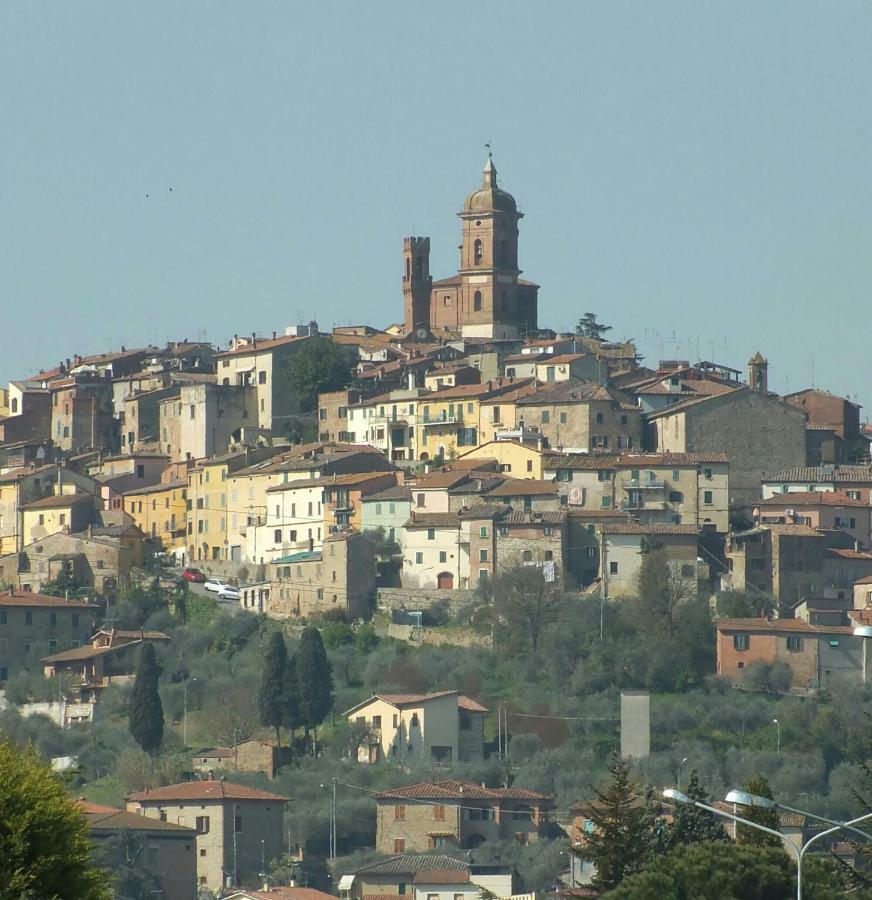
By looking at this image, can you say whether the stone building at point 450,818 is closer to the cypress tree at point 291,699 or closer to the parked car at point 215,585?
the cypress tree at point 291,699

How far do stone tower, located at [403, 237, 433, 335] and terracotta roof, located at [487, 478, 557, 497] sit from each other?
29.3 metres

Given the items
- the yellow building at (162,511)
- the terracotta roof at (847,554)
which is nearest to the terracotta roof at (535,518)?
the terracotta roof at (847,554)

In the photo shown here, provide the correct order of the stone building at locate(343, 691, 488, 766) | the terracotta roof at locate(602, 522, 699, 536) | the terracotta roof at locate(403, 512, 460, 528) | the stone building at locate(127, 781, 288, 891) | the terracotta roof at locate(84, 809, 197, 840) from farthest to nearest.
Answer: the terracotta roof at locate(403, 512, 460, 528) → the terracotta roof at locate(602, 522, 699, 536) → the stone building at locate(343, 691, 488, 766) → the stone building at locate(127, 781, 288, 891) → the terracotta roof at locate(84, 809, 197, 840)

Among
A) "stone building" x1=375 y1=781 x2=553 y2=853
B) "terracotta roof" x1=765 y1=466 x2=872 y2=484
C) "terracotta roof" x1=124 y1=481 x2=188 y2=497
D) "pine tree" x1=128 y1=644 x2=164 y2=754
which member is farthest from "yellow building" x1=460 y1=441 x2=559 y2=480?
"stone building" x1=375 y1=781 x2=553 y2=853

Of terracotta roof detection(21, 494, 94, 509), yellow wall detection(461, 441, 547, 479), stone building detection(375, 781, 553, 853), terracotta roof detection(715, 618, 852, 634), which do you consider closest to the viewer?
stone building detection(375, 781, 553, 853)

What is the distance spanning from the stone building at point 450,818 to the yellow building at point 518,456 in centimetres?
1828

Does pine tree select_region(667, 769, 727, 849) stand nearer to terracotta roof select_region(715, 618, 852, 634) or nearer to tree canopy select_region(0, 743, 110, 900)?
tree canopy select_region(0, 743, 110, 900)

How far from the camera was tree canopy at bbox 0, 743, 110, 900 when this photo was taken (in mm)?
28422

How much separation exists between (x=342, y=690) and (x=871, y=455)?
24954mm

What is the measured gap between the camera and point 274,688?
3174 inches

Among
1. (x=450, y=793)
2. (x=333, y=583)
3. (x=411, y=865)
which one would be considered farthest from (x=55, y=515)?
(x=411, y=865)

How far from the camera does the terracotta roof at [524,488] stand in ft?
293

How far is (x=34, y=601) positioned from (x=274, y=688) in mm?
12150

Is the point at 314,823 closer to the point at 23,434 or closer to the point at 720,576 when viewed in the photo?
the point at 720,576
